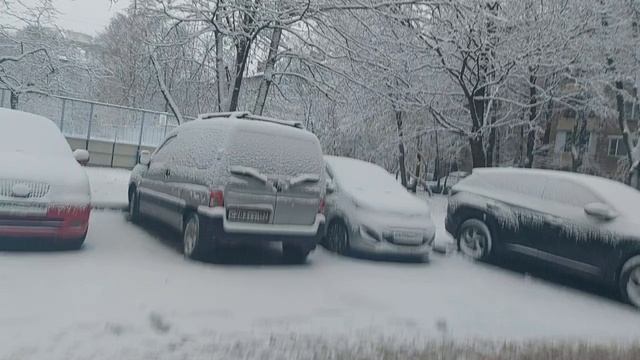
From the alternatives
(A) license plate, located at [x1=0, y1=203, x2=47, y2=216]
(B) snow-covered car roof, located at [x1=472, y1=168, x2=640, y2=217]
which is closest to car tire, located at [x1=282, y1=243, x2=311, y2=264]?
(A) license plate, located at [x1=0, y1=203, x2=47, y2=216]

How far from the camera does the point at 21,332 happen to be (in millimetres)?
4227

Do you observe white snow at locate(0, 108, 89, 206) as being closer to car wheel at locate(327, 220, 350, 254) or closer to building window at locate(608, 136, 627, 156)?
car wheel at locate(327, 220, 350, 254)

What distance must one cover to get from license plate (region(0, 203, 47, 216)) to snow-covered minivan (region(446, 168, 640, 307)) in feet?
21.6

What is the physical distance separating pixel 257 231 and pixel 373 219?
2073 millimetres

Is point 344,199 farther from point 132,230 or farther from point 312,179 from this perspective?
point 132,230

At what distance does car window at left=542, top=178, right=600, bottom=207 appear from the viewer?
26.5 feet

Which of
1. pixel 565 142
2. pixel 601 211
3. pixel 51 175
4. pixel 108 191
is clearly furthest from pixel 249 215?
pixel 565 142

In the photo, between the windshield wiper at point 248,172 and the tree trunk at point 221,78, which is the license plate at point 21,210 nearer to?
the windshield wiper at point 248,172

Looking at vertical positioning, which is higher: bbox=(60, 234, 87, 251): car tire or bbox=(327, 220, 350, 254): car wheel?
bbox=(327, 220, 350, 254): car wheel

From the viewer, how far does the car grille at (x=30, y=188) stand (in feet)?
20.7

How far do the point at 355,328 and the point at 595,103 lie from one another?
16.5m

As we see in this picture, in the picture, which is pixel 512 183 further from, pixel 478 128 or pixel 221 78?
pixel 478 128

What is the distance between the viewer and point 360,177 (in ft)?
31.3

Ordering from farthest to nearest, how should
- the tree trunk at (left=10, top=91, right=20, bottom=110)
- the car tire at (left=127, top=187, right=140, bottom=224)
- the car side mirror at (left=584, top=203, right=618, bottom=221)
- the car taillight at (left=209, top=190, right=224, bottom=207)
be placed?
1. the tree trunk at (left=10, top=91, right=20, bottom=110)
2. the car tire at (left=127, top=187, right=140, bottom=224)
3. the car side mirror at (left=584, top=203, right=618, bottom=221)
4. the car taillight at (left=209, top=190, right=224, bottom=207)
